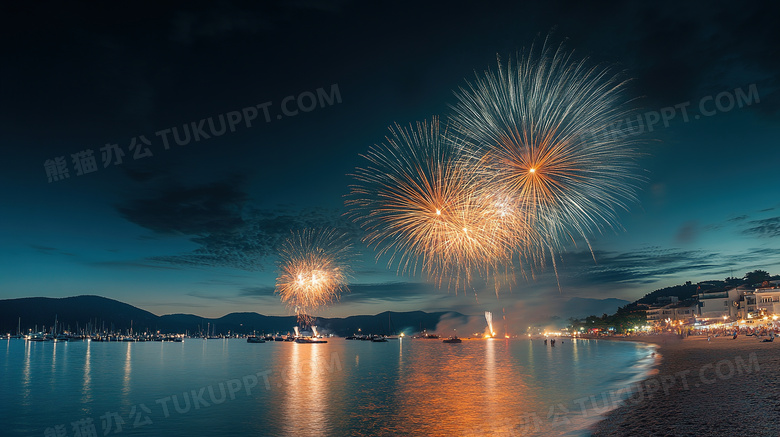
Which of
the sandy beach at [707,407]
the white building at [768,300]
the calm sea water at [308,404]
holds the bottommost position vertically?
the calm sea water at [308,404]

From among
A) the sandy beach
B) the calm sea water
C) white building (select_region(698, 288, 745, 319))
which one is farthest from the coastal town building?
the sandy beach

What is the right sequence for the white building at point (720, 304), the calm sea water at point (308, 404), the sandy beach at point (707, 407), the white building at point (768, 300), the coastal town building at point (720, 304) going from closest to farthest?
the sandy beach at point (707, 407), the calm sea water at point (308, 404), the white building at point (768, 300), the coastal town building at point (720, 304), the white building at point (720, 304)

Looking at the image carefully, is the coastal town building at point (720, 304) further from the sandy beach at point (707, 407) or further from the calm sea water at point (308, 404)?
the sandy beach at point (707, 407)

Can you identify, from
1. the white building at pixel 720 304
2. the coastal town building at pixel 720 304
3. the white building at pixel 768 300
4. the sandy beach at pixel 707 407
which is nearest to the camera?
the sandy beach at pixel 707 407

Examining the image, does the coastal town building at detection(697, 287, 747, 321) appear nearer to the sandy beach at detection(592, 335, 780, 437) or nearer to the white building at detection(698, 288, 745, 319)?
the white building at detection(698, 288, 745, 319)

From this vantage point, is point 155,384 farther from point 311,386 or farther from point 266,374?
point 311,386

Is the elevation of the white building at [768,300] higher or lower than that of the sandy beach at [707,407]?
higher

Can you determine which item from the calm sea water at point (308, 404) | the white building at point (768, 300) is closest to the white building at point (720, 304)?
the white building at point (768, 300)

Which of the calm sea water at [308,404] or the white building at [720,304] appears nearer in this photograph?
the calm sea water at [308,404]

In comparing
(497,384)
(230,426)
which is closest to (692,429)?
(230,426)

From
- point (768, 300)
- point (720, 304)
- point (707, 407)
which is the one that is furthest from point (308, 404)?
point (720, 304)

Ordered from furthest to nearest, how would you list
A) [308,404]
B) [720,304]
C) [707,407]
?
[720,304]
[308,404]
[707,407]

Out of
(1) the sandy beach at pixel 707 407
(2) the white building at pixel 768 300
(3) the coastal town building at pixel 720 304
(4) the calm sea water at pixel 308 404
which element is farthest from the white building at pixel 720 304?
(1) the sandy beach at pixel 707 407

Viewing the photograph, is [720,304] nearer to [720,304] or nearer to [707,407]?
[720,304]
